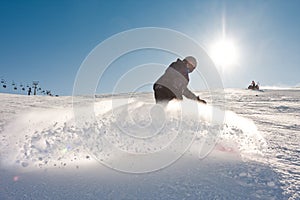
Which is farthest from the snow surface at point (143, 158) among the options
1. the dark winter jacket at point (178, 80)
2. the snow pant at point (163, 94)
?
the dark winter jacket at point (178, 80)

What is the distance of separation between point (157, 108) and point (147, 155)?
1.64 metres

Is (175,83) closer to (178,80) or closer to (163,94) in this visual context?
(178,80)

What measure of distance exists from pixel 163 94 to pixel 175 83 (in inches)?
14.5

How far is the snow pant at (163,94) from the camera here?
5.45 metres

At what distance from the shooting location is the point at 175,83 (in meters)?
5.58

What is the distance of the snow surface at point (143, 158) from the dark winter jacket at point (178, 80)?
3.81ft

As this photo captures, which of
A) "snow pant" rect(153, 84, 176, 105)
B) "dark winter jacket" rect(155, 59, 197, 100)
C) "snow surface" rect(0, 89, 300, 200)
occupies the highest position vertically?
"dark winter jacket" rect(155, 59, 197, 100)

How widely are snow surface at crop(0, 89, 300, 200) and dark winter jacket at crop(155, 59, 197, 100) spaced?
1.16m

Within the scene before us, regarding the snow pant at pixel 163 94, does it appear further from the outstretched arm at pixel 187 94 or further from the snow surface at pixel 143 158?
the snow surface at pixel 143 158

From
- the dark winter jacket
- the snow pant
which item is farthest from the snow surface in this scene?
the dark winter jacket

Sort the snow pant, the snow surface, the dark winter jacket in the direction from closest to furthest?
the snow surface < the snow pant < the dark winter jacket

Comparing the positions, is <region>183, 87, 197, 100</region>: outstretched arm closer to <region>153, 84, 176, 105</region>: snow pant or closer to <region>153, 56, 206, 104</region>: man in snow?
<region>153, 56, 206, 104</region>: man in snow

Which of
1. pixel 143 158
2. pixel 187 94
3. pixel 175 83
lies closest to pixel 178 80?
pixel 175 83

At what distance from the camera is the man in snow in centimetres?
553
